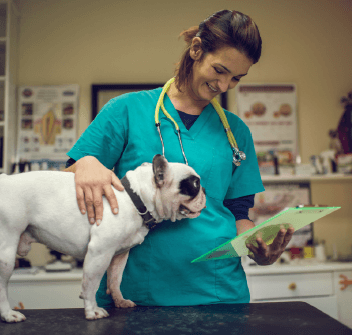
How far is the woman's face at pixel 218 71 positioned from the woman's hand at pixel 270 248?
39 cm

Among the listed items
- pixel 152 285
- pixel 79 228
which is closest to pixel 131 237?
pixel 79 228

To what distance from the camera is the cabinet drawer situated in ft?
6.89

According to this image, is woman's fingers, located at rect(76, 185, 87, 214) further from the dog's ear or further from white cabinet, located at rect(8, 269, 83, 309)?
white cabinet, located at rect(8, 269, 83, 309)

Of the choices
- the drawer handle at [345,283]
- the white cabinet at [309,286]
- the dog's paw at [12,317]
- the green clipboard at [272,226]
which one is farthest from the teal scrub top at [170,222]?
the drawer handle at [345,283]

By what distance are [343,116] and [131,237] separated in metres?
2.39

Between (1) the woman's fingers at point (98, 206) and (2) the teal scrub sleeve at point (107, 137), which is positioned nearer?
(1) the woman's fingers at point (98, 206)

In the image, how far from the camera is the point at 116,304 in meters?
0.82

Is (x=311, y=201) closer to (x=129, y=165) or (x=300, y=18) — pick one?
(x=300, y=18)

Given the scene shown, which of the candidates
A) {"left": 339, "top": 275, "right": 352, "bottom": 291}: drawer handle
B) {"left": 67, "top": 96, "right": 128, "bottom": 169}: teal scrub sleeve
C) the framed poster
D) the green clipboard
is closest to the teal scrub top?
{"left": 67, "top": 96, "right": 128, "bottom": 169}: teal scrub sleeve

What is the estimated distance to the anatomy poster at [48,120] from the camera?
8.25ft

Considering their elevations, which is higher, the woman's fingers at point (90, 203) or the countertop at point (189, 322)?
the woman's fingers at point (90, 203)

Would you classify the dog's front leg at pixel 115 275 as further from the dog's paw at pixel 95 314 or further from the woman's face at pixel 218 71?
the woman's face at pixel 218 71

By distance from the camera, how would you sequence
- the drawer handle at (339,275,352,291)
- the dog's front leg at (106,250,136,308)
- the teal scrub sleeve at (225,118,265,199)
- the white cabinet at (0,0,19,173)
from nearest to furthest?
1. the dog's front leg at (106,250,136,308)
2. the teal scrub sleeve at (225,118,265,199)
3. the drawer handle at (339,275,352,291)
4. the white cabinet at (0,0,19,173)

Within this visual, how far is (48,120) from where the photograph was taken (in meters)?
2.54
